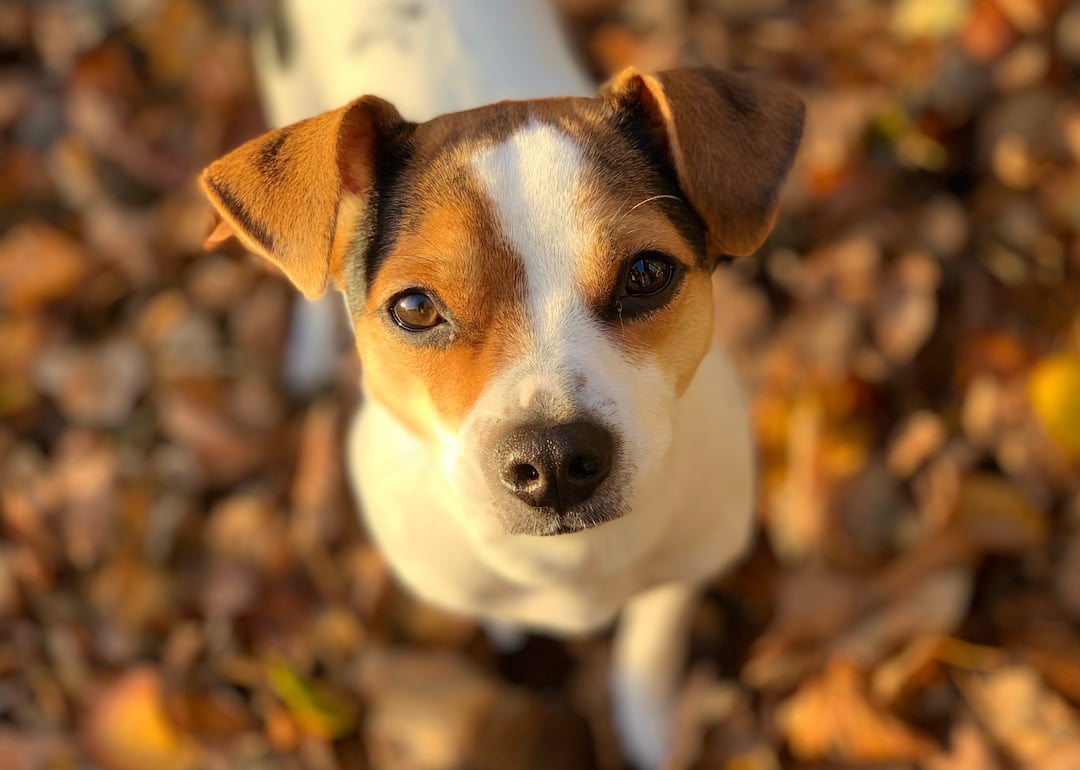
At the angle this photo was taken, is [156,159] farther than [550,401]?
Yes

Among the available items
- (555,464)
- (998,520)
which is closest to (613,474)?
(555,464)

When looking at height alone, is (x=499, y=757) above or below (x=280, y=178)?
below

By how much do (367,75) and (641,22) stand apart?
69.8 inches

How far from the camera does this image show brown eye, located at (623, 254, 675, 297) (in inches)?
72.7

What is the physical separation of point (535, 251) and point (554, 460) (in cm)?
36

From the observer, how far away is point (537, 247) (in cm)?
177

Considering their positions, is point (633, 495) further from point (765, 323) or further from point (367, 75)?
point (765, 323)

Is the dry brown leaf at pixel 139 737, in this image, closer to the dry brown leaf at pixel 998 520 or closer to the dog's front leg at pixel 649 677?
the dog's front leg at pixel 649 677

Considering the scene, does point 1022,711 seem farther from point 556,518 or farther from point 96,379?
point 96,379

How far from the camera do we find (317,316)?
3447mm

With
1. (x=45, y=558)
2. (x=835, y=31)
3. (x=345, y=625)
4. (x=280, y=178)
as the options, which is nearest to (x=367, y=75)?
(x=280, y=178)

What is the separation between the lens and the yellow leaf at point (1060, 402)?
114 inches

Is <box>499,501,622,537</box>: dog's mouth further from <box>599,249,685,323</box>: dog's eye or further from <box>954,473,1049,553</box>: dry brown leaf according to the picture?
<box>954,473,1049,553</box>: dry brown leaf

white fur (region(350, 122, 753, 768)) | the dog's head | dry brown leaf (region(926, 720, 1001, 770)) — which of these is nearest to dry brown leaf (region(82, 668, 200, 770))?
white fur (region(350, 122, 753, 768))
